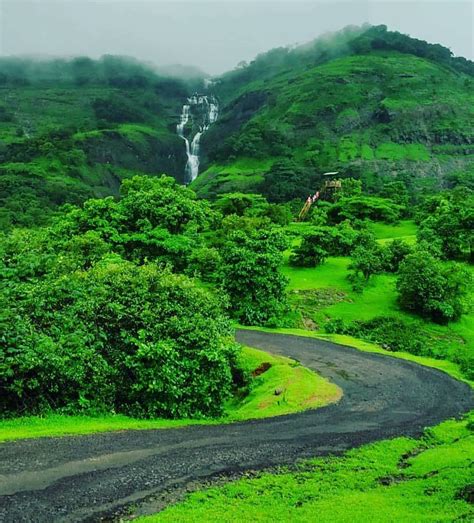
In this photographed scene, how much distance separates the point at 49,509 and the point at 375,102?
157 meters

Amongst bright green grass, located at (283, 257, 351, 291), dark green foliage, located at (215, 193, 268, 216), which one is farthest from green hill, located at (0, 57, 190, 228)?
bright green grass, located at (283, 257, 351, 291)

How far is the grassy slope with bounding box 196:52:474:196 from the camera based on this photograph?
125m

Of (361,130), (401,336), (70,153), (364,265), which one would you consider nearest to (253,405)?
(401,336)

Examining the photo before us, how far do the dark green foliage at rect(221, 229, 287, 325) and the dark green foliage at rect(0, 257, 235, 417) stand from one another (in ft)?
47.2

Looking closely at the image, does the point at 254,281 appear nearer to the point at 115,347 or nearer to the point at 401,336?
the point at 401,336

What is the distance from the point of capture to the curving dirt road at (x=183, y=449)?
35.6 feet

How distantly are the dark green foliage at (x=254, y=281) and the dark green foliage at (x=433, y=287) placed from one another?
33.3 ft

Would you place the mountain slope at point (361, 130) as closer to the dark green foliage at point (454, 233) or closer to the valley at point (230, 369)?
the dark green foliage at point (454, 233)

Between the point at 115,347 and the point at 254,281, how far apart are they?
1723cm

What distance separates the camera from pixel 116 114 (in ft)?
621

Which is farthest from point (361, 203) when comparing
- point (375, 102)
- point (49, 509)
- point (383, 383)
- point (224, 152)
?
point (375, 102)

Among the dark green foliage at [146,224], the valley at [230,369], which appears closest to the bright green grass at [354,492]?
the valley at [230,369]

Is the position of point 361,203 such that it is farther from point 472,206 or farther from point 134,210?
point 134,210

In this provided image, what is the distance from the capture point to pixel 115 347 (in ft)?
59.4
